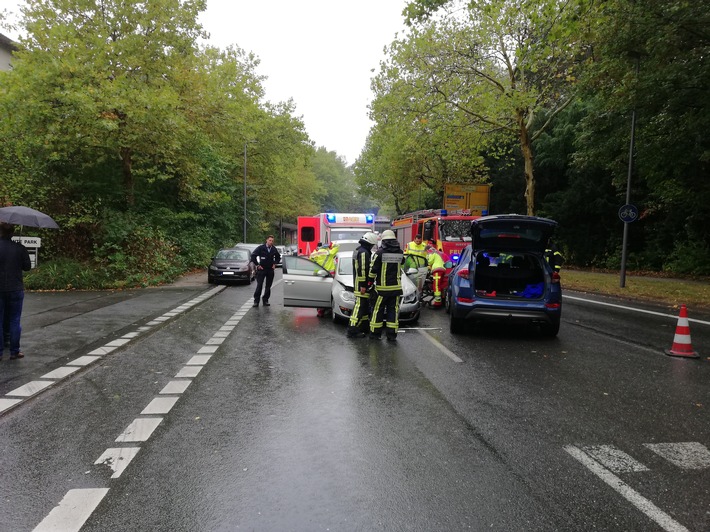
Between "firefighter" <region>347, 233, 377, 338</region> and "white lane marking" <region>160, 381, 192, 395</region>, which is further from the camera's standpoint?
"firefighter" <region>347, 233, 377, 338</region>

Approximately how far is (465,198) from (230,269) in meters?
10.7

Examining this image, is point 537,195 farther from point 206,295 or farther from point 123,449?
point 123,449

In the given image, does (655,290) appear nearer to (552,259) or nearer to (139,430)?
(552,259)

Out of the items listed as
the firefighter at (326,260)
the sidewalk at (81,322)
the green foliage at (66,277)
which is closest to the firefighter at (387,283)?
the firefighter at (326,260)

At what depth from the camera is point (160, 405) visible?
17.2ft

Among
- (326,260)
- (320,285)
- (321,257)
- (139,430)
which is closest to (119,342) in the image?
(320,285)

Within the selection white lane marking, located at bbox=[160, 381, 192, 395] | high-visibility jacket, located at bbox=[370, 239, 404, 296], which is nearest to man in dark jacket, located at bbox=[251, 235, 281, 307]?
high-visibility jacket, located at bbox=[370, 239, 404, 296]

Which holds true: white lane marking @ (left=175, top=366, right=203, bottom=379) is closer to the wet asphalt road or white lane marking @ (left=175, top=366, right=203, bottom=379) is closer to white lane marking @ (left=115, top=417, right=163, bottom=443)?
the wet asphalt road

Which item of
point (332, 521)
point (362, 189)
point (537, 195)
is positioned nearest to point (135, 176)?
point (332, 521)

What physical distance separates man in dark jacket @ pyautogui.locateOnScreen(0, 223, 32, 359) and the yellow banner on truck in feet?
59.1

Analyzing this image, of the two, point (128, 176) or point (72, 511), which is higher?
point (128, 176)

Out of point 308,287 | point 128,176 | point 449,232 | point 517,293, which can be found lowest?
point 308,287

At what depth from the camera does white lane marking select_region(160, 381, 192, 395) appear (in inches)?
227

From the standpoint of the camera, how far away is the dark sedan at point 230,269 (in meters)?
20.0
